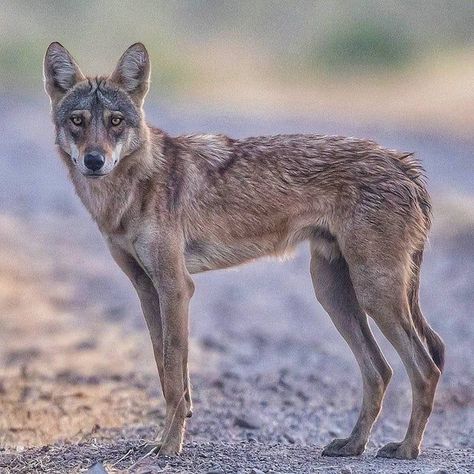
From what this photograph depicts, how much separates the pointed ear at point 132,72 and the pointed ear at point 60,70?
24 cm

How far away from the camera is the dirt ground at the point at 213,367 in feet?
26.6

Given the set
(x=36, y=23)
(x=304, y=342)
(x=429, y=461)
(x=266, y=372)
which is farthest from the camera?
(x=36, y=23)

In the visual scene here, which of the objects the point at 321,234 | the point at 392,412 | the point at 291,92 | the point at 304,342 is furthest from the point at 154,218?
the point at 291,92

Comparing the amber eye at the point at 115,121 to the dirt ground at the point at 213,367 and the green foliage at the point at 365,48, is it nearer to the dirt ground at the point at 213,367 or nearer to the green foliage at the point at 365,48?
the dirt ground at the point at 213,367

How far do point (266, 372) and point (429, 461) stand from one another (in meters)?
3.76

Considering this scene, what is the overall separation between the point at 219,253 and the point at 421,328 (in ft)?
4.46

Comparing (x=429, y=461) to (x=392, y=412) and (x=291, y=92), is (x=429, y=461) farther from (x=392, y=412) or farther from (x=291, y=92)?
(x=291, y=92)

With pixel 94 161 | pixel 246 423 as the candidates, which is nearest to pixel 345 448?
pixel 246 423

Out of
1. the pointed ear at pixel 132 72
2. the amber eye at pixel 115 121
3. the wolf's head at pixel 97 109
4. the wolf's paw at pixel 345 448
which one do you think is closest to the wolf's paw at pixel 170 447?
the wolf's paw at pixel 345 448

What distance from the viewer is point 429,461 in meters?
8.02

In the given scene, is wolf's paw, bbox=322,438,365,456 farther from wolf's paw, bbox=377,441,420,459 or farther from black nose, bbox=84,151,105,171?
black nose, bbox=84,151,105,171

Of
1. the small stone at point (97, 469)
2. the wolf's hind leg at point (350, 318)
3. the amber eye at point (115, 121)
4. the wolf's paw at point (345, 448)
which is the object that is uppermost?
the amber eye at point (115, 121)

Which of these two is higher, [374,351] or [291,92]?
[374,351]

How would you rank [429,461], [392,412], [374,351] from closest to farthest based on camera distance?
[429,461] → [374,351] → [392,412]
